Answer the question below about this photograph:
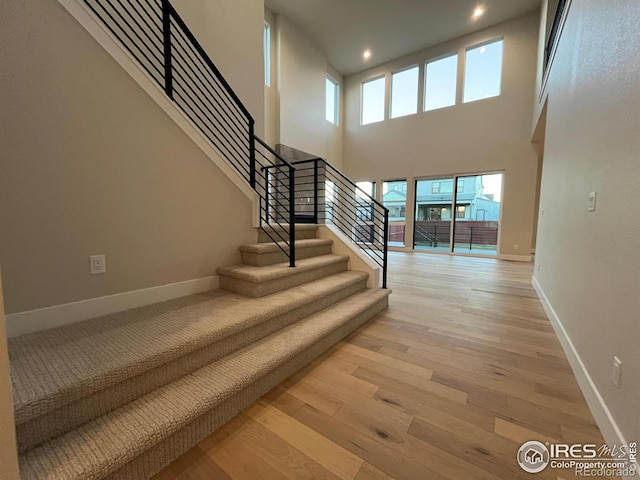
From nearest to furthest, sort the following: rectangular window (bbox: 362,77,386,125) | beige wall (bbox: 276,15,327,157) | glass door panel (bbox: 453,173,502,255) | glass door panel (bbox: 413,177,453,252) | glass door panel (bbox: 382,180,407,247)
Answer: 1. beige wall (bbox: 276,15,327,157)
2. glass door panel (bbox: 453,173,502,255)
3. glass door panel (bbox: 413,177,453,252)
4. glass door panel (bbox: 382,180,407,247)
5. rectangular window (bbox: 362,77,386,125)

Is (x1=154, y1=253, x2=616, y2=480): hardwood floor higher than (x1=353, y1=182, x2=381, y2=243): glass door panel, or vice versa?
(x1=353, y1=182, x2=381, y2=243): glass door panel

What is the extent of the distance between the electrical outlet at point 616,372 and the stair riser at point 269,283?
6.54 ft

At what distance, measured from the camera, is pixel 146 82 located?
72.1 inches

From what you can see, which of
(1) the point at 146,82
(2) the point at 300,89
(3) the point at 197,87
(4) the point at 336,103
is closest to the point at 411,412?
(1) the point at 146,82

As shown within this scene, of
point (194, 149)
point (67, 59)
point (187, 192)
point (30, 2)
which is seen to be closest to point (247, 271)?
point (187, 192)

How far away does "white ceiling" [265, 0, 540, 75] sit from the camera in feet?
17.3

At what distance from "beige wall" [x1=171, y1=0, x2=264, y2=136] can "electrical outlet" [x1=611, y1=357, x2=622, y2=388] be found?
12.6 feet

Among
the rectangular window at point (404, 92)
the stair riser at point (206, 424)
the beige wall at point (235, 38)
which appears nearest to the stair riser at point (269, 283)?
the stair riser at point (206, 424)

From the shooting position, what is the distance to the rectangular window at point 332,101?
788 cm

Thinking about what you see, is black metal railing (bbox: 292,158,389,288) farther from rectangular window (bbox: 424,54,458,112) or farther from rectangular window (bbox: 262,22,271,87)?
rectangular window (bbox: 424,54,458,112)

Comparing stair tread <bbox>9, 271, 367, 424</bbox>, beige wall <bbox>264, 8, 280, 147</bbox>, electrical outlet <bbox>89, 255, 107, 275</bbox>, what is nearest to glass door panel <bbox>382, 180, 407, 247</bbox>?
beige wall <bbox>264, 8, 280, 147</bbox>

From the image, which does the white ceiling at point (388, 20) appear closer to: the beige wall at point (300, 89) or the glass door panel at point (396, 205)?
the beige wall at point (300, 89)

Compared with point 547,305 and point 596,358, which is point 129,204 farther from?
point 547,305

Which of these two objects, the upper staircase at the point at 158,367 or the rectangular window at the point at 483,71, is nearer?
the upper staircase at the point at 158,367
